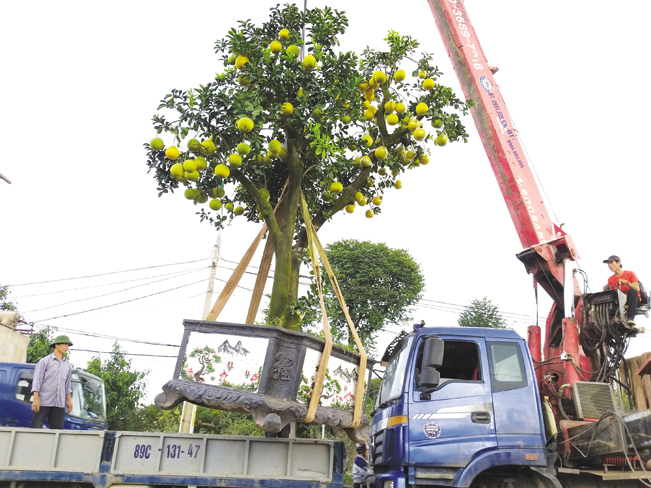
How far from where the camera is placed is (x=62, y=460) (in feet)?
18.9

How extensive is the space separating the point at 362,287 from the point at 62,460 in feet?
69.8

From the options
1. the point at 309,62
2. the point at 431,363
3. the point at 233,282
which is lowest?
the point at 431,363

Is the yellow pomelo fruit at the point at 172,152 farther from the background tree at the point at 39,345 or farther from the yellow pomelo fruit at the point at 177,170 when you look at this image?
the background tree at the point at 39,345

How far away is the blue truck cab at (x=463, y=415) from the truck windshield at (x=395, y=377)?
0.03 meters

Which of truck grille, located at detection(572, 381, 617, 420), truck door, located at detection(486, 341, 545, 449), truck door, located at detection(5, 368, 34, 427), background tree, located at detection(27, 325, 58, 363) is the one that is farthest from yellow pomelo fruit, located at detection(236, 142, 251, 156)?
background tree, located at detection(27, 325, 58, 363)

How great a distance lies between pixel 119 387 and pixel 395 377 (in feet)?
70.4

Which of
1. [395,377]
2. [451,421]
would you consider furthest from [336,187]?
[451,421]

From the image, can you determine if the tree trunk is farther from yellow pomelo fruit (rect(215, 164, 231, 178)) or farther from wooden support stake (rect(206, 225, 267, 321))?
yellow pomelo fruit (rect(215, 164, 231, 178))

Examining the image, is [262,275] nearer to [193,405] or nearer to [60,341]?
[60,341]

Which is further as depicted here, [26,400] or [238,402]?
[26,400]

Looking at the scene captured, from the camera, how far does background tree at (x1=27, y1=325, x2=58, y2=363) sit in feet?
73.0

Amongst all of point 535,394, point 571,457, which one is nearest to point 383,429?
point 535,394

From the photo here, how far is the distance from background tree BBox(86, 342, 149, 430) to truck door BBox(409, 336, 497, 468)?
21002mm

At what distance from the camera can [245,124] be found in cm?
471
